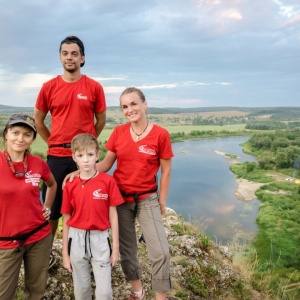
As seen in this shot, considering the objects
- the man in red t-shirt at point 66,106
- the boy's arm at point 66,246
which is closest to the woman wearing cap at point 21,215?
the boy's arm at point 66,246

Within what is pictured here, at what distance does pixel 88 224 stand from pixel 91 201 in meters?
0.22

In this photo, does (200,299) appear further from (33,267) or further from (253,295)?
(33,267)

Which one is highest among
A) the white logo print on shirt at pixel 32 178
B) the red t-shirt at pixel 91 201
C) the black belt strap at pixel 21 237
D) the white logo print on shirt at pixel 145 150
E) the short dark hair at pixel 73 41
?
the short dark hair at pixel 73 41

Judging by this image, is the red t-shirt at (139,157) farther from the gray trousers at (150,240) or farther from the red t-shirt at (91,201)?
the red t-shirt at (91,201)

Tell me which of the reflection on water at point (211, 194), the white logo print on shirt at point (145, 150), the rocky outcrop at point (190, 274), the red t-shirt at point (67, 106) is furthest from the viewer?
the reflection on water at point (211, 194)

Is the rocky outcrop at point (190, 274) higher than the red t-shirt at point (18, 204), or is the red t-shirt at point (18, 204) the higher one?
the red t-shirt at point (18, 204)

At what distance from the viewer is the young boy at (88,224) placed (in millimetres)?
3193

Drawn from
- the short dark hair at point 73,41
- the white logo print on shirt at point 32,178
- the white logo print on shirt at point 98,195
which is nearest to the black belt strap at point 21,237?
the white logo print on shirt at point 32,178

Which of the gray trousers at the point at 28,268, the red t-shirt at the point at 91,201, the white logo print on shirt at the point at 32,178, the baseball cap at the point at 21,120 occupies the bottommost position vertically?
the gray trousers at the point at 28,268

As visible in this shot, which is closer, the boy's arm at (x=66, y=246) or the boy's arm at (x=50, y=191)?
the boy's arm at (x=66, y=246)

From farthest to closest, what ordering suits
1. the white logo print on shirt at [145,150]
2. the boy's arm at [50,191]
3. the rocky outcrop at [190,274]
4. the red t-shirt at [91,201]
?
1. the rocky outcrop at [190,274]
2. the white logo print on shirt at [145,150]
3. the boy's arm at [50,191]
4. the red t-shirt at [91,201]

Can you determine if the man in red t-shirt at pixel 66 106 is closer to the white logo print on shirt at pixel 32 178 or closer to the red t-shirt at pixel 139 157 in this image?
the red t-shirt at pixel 139 157

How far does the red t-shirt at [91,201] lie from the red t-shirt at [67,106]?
2.28 ft

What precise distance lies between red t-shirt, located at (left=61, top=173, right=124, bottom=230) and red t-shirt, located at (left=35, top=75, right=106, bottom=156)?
70cm
